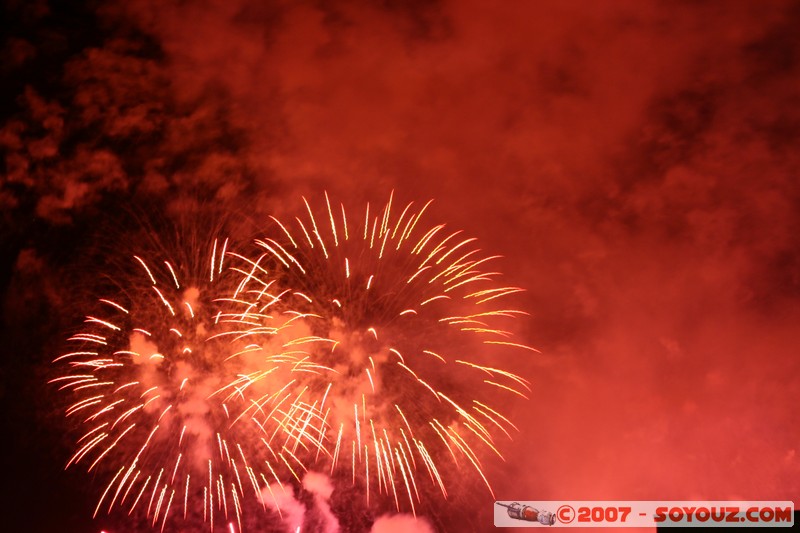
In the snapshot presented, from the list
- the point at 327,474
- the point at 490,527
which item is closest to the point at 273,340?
the point at 327,474

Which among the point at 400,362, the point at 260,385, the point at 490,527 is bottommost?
the point at 490,527

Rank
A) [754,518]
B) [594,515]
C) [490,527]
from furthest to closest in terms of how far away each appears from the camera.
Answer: [490,527], [594,515], [754,518]

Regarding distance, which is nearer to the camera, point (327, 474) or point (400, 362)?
point (400, 362)

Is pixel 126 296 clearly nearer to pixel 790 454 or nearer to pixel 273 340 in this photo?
pixel 273 340

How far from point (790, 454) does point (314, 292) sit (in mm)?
12646

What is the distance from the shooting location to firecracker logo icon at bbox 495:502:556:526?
15922 millimetres

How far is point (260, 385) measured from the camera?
44.5 feet

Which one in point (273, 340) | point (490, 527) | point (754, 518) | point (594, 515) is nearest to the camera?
point (273, 340)

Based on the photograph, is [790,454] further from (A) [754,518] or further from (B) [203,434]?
(B) [203,434]

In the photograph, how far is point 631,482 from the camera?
725 inches

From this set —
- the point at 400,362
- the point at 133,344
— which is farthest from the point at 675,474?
the point at 133,344

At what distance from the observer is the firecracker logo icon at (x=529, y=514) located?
15.9 m

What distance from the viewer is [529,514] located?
15906 millimetres

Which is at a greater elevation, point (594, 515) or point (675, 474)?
point (675, 474)
